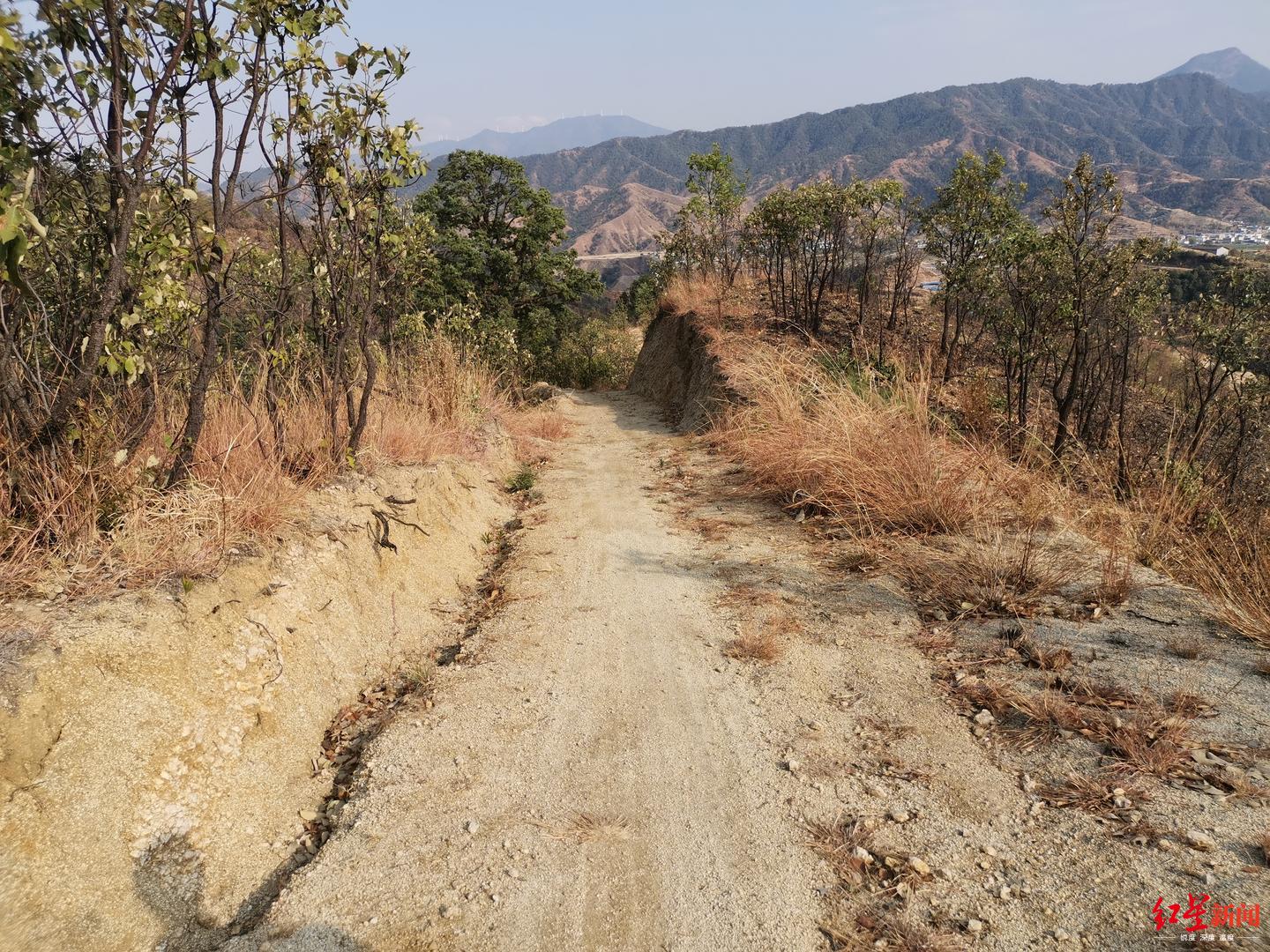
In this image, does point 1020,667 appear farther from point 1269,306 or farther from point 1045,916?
point 1269,306

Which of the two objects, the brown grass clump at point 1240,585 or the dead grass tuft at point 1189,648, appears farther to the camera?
the brown grass clump at point 1240,585

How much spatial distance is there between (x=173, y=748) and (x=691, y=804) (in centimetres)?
196

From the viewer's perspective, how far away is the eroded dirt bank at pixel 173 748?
2.07 meters

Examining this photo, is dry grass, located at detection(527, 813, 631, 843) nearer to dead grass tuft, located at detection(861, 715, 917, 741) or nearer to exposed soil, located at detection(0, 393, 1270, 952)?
exposed soil, located at detection(0, 393, 1270, 952)

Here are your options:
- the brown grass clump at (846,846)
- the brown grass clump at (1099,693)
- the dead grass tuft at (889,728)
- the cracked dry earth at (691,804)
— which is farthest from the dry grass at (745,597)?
the brown grass clump at (846,846)

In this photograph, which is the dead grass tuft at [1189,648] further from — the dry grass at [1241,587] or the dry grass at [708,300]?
the dry grass at [708,300]

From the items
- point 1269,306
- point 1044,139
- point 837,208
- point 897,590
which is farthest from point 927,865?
point 1044,139

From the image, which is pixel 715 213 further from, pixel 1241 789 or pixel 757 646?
pixel 1241 789

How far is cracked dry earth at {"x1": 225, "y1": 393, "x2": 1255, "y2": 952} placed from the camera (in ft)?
7.11

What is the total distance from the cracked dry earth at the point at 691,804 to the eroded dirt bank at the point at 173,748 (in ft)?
0.98

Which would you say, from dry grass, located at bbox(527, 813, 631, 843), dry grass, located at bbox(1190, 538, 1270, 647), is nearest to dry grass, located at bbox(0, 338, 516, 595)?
dry grass, located at bbox(527, 813, 631, 843)

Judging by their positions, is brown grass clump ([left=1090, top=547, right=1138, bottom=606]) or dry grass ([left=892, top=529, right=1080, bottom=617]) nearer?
brown grass clump ([left=1090, top=547, right=1138, bottom=606])

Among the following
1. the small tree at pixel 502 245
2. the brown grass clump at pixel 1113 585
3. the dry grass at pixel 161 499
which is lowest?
the brown grass clump at pixel 1113 585

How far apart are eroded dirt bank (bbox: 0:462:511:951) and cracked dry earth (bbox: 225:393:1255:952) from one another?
0.30 m
